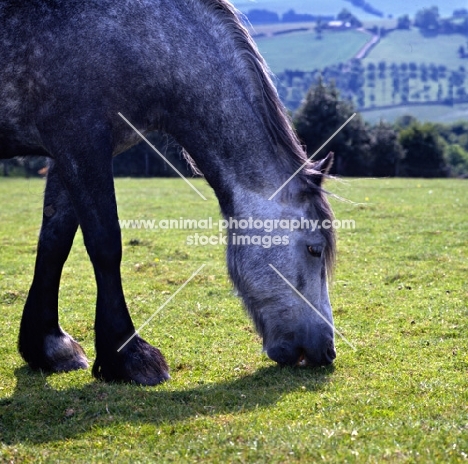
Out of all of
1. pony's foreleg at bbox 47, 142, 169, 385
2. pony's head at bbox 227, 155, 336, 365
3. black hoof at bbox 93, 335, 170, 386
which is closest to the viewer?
pony's foreleg at bbox 47, 142, 169, 385

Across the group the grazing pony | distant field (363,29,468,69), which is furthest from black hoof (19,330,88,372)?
distant field (363,29,468,69)

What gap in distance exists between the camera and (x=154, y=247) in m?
13.5

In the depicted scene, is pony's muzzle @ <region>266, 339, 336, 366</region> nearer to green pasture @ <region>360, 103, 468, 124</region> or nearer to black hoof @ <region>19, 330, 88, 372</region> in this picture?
black hoof @ <region>19, 330, 88, 372</region>

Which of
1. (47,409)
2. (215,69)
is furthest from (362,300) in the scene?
(47,409)

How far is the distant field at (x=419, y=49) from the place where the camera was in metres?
120

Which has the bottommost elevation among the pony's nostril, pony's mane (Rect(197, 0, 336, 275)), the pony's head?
the pony's nostril

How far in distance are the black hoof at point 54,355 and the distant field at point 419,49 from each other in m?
120

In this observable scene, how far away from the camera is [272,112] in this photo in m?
5.72

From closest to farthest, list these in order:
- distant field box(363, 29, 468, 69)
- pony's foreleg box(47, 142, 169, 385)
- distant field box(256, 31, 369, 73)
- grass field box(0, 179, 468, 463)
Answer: grass field box(0, 179, 468, 463) < pony's foreleg box(47, 142, 169, 385) < distant field box(256, 31, 369, 73) < distant field box(363, 29, 468, 69)

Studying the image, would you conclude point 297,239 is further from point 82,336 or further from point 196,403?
point 82,336

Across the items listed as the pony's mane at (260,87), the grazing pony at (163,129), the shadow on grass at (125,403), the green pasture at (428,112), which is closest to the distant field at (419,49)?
the green pasture at (428,112)

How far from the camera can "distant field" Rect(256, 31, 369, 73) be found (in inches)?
3979

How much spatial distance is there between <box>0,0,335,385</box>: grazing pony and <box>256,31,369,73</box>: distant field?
9072 cm

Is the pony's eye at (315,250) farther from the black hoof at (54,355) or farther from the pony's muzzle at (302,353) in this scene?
the black hoof at (54,355)
